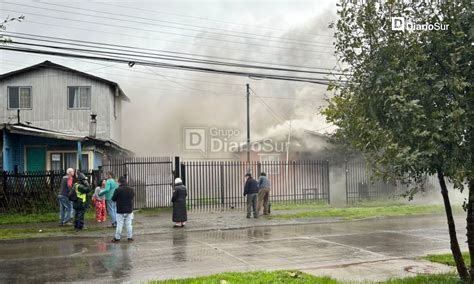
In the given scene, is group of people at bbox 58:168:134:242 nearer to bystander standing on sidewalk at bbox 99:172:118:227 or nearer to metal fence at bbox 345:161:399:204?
bystander standing on sidewalk at bbox 99:172:118:227

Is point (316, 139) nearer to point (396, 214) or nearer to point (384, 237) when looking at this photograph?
point (396, 214)

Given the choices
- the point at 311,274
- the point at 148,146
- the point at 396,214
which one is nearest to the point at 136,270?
the point at 311,274

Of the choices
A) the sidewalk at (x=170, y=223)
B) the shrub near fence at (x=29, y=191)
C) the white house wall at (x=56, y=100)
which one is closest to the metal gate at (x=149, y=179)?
the sidewalk at (x=170, y=223)

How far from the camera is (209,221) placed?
53.1 ft

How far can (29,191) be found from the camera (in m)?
17.0

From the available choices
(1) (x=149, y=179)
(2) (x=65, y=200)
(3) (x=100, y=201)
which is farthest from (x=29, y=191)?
(1) (x=149, y=179)

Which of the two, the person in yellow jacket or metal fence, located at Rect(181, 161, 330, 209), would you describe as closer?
the person in yellow jacket

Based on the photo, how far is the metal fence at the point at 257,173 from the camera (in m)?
21.2

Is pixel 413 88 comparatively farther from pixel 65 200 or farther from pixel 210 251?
pixel 65 200

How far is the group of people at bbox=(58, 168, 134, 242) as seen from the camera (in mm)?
12141

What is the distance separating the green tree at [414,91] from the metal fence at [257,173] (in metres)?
14.4

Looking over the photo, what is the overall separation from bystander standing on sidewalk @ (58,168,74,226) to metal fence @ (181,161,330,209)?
6.58 metres

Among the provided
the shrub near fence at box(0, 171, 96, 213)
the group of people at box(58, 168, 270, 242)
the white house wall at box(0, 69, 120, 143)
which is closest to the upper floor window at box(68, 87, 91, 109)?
the white house wall at box(0, 69, 120, 143)

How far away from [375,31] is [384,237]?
7314 mm
